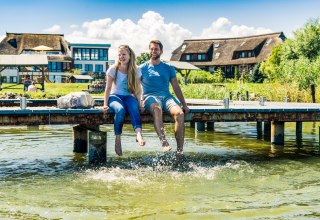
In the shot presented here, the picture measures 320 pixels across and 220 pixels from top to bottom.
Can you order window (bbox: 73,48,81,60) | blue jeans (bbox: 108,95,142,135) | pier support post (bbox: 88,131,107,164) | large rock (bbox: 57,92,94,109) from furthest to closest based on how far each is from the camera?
window (bbox: 73,48,81,60) < pier support post (bbox: 88,131,107,164) < large rock (bbox: 57,92,94,109) < blue jeans (bbox: 108,95,142,135)

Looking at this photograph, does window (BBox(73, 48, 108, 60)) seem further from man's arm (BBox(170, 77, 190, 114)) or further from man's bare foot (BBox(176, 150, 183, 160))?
man's bare foot (BBox(176, 150, 183, 160))

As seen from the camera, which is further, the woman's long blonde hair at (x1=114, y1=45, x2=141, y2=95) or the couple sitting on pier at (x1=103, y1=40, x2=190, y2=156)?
the woman's long blonde hair at (x1=114, y1=45, x2=141, y2=95)

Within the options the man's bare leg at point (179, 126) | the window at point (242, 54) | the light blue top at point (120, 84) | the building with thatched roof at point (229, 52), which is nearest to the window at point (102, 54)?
the building with thatched roof at point (229, 52)

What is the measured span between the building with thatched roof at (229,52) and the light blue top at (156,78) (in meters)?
60.7

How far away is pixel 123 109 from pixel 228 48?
70239mm

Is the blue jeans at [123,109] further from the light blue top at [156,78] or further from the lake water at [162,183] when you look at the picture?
the lake water at [162,183]

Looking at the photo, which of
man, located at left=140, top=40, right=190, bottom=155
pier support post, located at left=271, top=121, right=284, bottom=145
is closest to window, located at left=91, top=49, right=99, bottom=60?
pier support post, located at left=271, top=121, right=284, bottom=145

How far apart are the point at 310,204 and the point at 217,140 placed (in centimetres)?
1027

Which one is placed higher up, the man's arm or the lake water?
the man's arm

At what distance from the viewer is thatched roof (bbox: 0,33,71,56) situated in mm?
81500

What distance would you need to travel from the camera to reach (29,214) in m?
7.86

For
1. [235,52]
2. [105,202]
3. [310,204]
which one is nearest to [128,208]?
[105,202]

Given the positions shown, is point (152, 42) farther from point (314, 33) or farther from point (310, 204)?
point (314, 33)

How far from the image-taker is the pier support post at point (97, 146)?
40.5 feet
